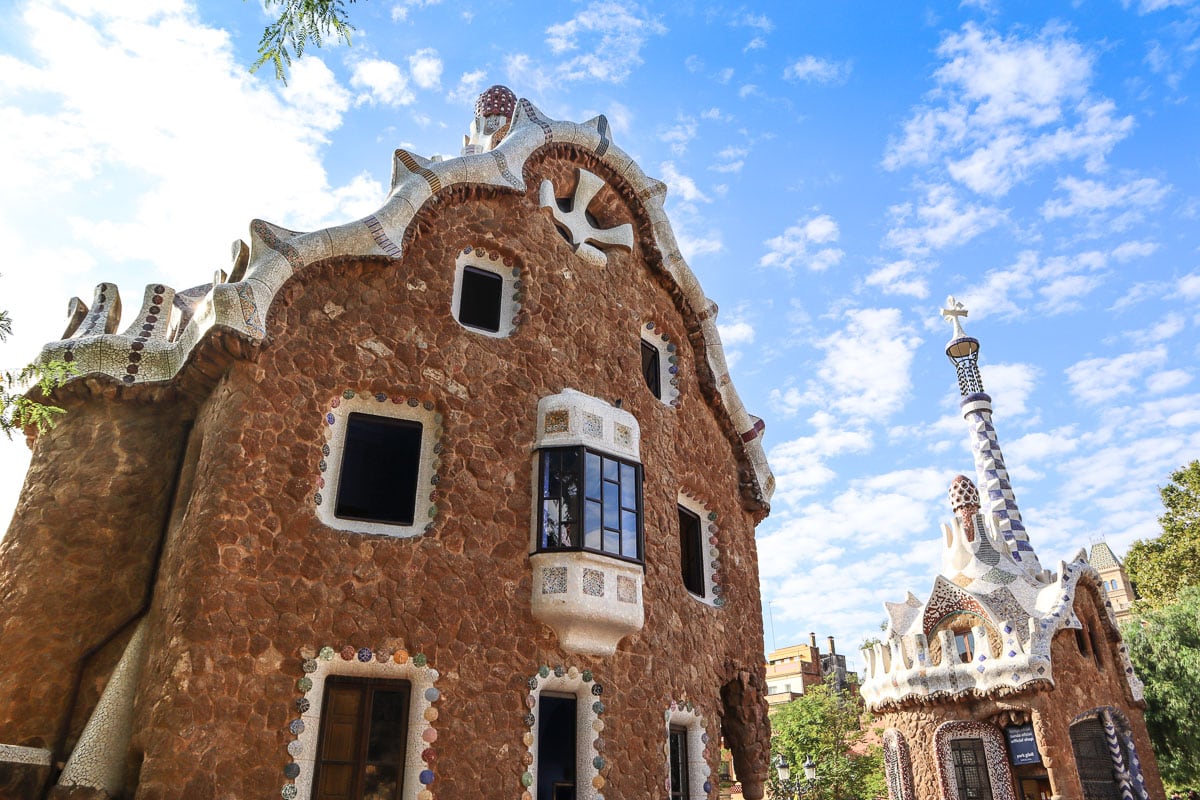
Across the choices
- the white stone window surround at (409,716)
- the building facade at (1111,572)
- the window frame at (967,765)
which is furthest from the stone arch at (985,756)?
the building facade at (1111,572)

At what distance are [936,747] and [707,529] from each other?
371 inches

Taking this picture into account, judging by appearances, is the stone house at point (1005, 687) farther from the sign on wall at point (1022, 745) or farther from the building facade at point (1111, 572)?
the building facade at point (1111, 572)

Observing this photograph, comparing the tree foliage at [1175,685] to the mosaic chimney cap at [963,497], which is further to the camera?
the mosaic chimney cap at [963,497]

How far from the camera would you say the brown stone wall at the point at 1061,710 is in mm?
15156

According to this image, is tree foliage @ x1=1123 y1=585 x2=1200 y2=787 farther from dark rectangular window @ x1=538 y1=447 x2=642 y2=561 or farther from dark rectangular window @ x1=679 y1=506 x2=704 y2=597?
dark rectangular window @ x1=538 y1=447 x2=642 y2=561

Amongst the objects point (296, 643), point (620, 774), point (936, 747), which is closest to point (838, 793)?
point (936, 747)

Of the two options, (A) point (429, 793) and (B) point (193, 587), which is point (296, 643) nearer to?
→ (B) point (193, 587)

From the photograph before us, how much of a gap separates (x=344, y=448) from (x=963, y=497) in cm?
1729

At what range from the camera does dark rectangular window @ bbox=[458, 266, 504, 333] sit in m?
9.14

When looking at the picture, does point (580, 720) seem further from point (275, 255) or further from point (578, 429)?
point (275, 255)

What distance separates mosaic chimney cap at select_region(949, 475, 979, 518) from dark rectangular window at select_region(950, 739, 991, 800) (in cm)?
593

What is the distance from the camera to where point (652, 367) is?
10625 millimetres

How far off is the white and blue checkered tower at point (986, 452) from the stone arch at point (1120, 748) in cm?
286

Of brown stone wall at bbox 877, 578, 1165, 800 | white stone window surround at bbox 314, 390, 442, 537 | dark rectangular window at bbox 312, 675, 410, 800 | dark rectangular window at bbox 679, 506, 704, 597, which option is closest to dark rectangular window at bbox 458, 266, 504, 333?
white stone window surround at bbox 314, 390, 442, 537
